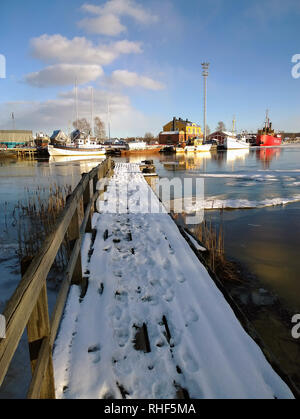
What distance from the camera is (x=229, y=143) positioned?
229 feet

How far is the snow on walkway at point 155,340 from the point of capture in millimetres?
2111

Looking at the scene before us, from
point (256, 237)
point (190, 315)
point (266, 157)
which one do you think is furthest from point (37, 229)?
point (266, 157)

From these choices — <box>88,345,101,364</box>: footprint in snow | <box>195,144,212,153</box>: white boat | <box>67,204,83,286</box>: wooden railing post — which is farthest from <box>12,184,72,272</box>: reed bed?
<box>195,144,212,153</box>: white boat

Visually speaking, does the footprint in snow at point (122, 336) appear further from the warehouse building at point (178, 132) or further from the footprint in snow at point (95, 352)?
the warehouse building at point (178, 132)

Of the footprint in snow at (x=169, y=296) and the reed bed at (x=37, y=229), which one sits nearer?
the footprint in snow at (x=169, y=296)

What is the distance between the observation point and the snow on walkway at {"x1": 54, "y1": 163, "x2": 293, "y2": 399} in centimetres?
211

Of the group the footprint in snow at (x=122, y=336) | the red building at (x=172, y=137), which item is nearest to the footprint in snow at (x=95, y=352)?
the footprint in snow at (x=122, y=336)

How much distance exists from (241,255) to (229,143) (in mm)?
68608

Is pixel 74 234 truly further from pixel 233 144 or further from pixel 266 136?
pixel 266 136

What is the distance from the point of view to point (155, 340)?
2.61 metres

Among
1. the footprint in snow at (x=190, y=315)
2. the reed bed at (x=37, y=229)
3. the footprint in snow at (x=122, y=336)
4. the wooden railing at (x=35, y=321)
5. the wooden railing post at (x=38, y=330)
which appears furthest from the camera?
the reed bed at (x=37, y=229)

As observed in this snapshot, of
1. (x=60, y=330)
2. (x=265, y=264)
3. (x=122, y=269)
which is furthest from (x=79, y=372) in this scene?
(x=265, y=264)

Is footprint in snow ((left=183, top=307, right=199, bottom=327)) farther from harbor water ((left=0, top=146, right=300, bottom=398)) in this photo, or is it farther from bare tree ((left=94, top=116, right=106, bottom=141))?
bare tree ((left=94, top=116, right=106, bottom=141))
